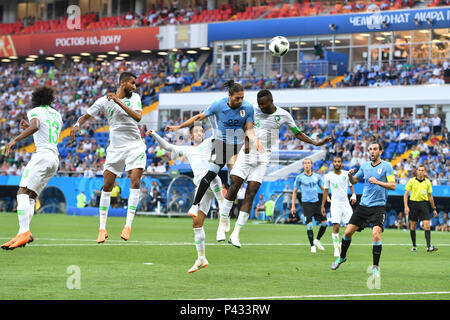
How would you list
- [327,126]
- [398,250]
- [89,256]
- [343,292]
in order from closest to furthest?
1. [343,292]
2. [89,256]
3. [398,250]
4. [327,126]

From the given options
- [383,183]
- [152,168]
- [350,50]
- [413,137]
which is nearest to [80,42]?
[350,50]

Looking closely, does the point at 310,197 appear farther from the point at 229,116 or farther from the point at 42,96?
the point at 42,96

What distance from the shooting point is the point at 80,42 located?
66.8 metres

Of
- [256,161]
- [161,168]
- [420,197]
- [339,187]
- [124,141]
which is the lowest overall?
[161,168]

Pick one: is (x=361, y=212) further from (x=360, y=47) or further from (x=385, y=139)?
(x=360, y=47)

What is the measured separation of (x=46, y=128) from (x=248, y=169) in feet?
13.2

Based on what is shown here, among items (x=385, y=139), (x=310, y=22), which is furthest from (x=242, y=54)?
(x=385, y=139)

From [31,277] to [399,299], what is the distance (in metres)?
5.88

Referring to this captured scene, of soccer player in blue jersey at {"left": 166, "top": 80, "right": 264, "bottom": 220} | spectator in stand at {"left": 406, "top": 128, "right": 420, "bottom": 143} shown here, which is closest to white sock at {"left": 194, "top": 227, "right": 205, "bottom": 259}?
soccer player in blue jersey at {"left": 166, "top": 80, "right": 264, "bottom": 220}

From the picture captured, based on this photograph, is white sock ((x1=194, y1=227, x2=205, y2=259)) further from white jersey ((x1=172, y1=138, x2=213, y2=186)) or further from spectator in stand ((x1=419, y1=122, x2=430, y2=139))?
spectator in stand ((x1=419, y1=122, x2=430, y2=139))

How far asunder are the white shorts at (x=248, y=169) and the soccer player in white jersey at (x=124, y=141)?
188 centimetres

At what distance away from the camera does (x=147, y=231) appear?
96.2 feet

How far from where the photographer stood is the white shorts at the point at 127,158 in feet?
51.9

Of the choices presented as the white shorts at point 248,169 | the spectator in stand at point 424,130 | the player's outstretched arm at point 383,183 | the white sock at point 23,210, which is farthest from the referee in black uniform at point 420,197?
the spectator in stand at point 424,130
